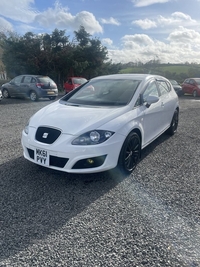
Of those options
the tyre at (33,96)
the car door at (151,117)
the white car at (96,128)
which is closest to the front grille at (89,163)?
the white car at (96,128)

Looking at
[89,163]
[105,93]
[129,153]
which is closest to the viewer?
[89,163]

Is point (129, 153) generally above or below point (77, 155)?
below

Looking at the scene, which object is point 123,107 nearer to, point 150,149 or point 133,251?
point 150,149

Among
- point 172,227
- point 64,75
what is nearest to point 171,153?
point 172,227

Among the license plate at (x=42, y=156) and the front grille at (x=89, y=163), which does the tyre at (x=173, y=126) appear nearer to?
the front grille at (x=89, y=163)

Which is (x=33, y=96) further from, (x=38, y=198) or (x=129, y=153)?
(x=38, y=198)

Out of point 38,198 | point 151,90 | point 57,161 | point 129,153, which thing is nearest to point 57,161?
point 57,161

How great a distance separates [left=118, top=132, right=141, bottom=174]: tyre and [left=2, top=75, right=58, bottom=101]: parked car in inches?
432

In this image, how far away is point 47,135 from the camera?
132 inches

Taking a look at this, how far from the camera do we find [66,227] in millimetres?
2504

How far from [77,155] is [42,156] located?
1.81ft

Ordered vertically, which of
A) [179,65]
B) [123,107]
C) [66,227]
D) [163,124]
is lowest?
[66,227]

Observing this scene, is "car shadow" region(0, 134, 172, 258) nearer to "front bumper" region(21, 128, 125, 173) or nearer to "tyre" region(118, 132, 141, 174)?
"tyre" region(118, 132, 141, 174)

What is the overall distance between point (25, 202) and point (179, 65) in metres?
44.7
